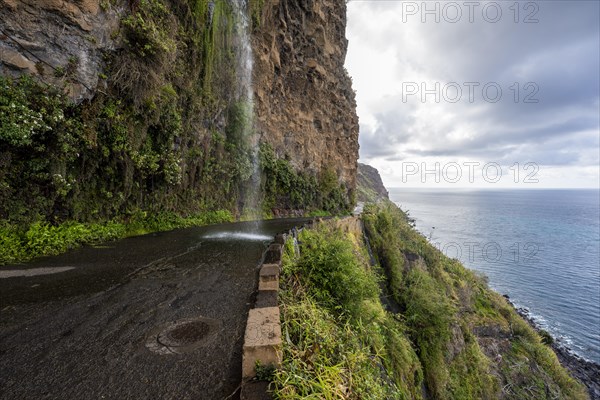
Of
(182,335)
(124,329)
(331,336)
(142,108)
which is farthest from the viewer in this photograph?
(142,108)

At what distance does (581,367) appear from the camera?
20.0 metres

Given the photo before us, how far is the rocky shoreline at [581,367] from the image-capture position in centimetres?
1795

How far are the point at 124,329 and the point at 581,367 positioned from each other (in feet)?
99.6

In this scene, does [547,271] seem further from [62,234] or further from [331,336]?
[62,234]

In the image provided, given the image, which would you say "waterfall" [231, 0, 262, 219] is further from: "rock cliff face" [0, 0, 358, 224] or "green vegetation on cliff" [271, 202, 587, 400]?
"green vegetation on cliff" [271, 202, 587, 400]

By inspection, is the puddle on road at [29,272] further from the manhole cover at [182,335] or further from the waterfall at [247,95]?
the waterfall at [247,95]

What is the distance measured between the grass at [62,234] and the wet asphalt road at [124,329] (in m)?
0.65

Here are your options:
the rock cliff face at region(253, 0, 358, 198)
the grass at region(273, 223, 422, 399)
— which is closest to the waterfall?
the rock cliff face at region(253, 0, 358, 198)

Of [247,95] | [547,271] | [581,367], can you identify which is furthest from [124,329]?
[547,271]

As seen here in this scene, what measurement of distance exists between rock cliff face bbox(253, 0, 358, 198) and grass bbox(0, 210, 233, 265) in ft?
41.8

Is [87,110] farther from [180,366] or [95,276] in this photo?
[180,366]

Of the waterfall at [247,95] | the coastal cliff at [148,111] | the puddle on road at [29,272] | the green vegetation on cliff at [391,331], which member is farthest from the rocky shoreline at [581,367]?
the puddle on road at [29,272]

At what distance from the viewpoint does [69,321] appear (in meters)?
4.25

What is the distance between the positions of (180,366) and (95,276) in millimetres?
4362
